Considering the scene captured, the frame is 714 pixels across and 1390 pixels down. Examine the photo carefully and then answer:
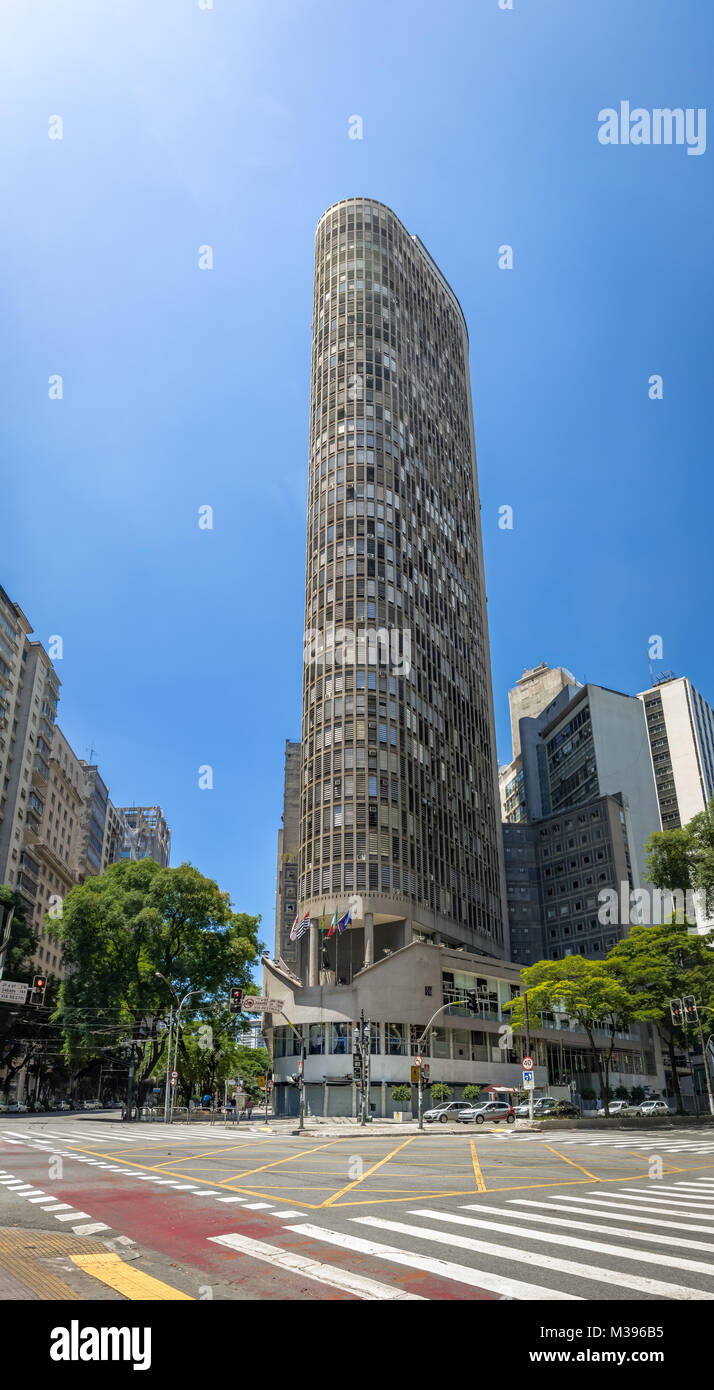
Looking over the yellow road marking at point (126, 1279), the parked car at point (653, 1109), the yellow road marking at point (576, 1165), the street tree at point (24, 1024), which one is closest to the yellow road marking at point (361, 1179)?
the yellow road marking at point (576, 1165)

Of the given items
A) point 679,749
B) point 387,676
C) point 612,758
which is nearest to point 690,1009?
point 387,676

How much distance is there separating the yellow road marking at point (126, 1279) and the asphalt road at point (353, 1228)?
23 mm

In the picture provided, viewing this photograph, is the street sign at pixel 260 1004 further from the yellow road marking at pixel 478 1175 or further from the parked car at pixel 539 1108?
the yellow road marking at pixel 478 1175

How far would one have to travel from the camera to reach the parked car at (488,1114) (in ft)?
169

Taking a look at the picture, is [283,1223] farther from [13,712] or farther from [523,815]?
[523,815]

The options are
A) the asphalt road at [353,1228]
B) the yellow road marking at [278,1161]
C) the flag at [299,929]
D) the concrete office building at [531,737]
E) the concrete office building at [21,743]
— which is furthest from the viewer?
the concrete office building at [531,737]

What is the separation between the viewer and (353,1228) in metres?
12.2

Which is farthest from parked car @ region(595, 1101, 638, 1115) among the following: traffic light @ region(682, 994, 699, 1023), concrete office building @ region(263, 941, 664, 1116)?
traffic light @ region(682, 994, 699, 1023)

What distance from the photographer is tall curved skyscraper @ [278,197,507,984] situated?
74.2 meters

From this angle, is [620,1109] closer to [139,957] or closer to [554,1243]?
[139,957]

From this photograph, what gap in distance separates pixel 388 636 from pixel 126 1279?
72.8m

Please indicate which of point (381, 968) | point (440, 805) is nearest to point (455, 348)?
point (440, 805)

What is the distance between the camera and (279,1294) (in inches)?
328

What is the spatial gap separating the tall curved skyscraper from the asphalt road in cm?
4748
